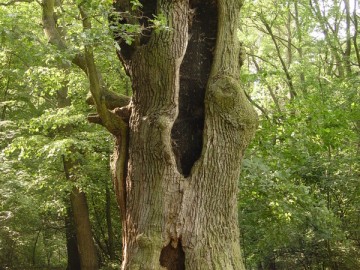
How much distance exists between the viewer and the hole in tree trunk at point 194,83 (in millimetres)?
4543

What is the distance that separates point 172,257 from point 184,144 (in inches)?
44.7

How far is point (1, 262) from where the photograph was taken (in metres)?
16.2

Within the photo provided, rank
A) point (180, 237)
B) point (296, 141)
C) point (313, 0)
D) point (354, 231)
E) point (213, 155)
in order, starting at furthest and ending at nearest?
point (313, 0) → point (354, 231) → point (296, 141) → point (213, 155) → point (180, 237)

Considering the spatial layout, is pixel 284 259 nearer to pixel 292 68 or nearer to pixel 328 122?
pixel 328 122

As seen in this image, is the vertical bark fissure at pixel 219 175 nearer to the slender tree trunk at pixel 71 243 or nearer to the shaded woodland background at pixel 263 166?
the shaded woodland background at pixel 263 166

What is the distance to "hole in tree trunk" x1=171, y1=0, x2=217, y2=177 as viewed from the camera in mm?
4543

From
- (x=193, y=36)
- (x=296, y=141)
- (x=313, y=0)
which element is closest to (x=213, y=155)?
(x=193, y=36)

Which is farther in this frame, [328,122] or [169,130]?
[328,122]

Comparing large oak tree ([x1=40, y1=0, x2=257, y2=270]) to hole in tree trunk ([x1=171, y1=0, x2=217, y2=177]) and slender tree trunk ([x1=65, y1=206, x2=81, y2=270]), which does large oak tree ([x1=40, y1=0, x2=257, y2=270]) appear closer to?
hole in tree trunk ([x1=171, y1=0, x2=217, y2=177])

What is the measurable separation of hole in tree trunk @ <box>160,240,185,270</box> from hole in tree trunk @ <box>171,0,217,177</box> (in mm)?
744

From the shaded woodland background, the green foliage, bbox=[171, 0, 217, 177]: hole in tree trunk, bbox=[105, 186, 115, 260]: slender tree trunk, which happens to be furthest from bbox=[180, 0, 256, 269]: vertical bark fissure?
bbox=[105, 186, 115, 260]: slender tree trunk

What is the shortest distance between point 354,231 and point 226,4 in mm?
7210

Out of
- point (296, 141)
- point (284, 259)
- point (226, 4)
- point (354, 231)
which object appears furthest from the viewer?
point (284, 259)

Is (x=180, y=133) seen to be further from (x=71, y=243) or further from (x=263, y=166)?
(x=71, y=243)
